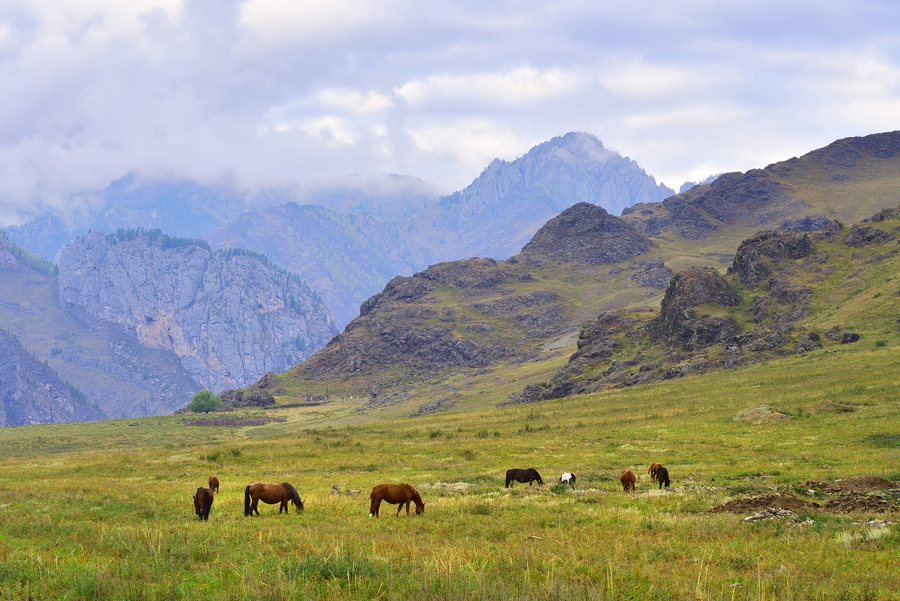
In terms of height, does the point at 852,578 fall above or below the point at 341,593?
below

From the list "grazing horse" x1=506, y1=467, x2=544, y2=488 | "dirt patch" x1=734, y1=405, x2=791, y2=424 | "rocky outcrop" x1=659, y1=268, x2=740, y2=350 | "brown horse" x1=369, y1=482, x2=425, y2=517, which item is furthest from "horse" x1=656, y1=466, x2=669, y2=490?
"rocky outcrop" x1=659, y1=268, x2=740, y2=350

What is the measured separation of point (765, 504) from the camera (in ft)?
64.5

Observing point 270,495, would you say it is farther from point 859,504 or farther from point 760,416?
point 760,416

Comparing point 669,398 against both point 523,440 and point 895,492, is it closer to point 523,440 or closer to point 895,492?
point 523,440

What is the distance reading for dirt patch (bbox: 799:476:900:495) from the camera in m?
22.0

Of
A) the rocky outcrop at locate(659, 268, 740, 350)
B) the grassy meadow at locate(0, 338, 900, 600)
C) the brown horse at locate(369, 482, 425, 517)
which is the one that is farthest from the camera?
the rocky outcrop at locate(659, 268, 740, 350)

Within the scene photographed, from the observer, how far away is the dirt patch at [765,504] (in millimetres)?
19375

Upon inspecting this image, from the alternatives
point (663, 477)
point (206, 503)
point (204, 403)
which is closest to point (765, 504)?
point (663, 477)

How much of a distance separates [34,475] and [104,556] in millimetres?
37693

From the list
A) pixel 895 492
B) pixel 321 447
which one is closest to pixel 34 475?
pixel 321 447

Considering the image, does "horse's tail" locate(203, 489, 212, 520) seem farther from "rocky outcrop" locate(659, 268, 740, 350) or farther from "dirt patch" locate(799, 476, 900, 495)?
"rocky outcrop" locate(659, 268, 740, 350)

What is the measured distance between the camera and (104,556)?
44.8ft

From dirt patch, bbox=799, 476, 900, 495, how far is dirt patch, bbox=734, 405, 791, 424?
102 feet

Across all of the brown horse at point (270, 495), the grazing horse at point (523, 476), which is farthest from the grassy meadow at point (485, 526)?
the grazing horse at point (523, 476)
